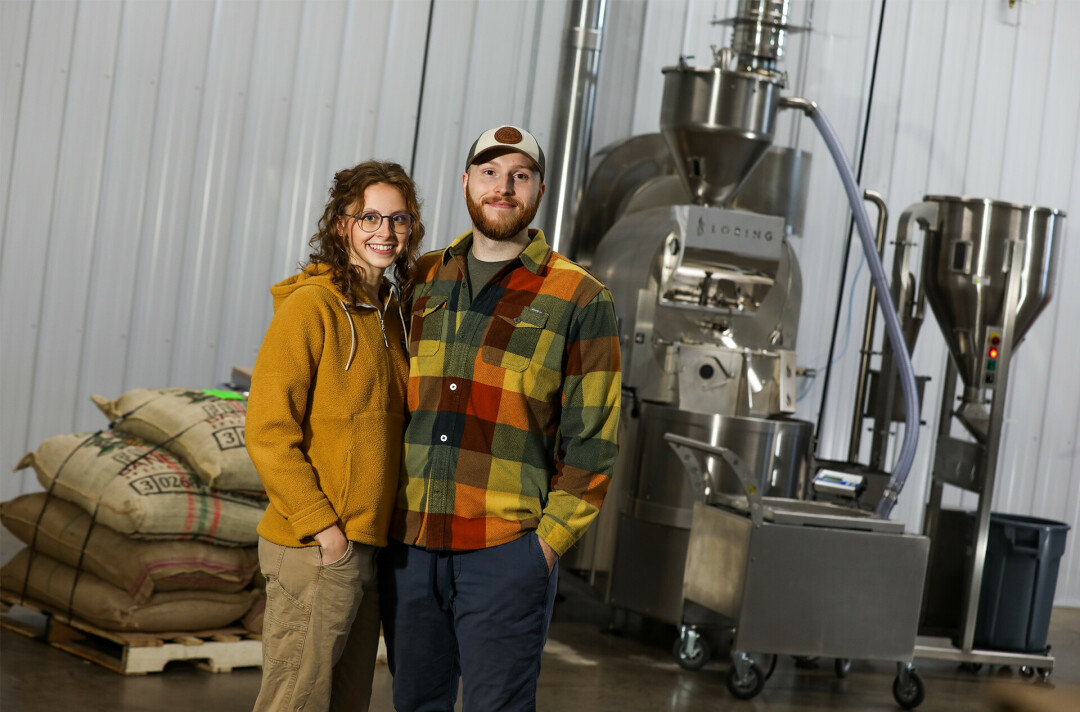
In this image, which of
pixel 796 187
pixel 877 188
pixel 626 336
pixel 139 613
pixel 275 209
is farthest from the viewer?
pixel 877 188

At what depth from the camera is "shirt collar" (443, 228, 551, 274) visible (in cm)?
212

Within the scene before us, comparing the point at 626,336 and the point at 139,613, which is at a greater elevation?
the point at 626,336

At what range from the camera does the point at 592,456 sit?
2.07 metres

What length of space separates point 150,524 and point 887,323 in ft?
9.53

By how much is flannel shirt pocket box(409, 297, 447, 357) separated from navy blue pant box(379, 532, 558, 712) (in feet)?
1.23

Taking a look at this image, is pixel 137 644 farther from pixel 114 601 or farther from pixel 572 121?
pixel 572 121

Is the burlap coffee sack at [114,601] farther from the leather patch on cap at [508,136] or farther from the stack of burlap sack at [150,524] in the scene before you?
the leather patch on cap at [508,136]

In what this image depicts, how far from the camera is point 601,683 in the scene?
12.8 feet

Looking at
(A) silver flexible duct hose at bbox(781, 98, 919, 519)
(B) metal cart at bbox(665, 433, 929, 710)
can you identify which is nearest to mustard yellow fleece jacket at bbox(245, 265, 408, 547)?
(B) metal cart at bbox(665, 433, 929, 710)

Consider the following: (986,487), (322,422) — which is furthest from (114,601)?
(986,487)

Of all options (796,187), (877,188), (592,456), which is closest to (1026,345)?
(877,188)

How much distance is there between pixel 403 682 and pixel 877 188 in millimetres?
4681

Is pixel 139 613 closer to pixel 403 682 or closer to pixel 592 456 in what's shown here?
pixel 403 682

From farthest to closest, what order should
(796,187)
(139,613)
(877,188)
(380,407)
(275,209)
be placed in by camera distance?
(877,188)
(796,187)
(275,209)
(139,613)
(380,407)
